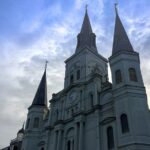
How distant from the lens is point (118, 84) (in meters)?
25.7

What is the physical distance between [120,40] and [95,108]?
9854 mm

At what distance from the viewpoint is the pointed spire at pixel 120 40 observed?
1142 inches

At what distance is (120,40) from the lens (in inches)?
1193

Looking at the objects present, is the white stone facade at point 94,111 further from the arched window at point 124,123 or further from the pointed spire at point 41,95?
the pointed spire at point 41,95

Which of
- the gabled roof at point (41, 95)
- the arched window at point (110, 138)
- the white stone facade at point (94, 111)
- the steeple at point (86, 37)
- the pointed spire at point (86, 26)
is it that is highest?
the pointed spire at point (86, 26)

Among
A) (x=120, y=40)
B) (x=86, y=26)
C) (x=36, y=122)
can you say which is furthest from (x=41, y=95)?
(x=120, y=40)

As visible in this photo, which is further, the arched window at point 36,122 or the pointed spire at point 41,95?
the pointed spire at point 41,95

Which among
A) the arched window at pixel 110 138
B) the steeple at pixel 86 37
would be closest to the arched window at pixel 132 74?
the arched window at pixel 110 138

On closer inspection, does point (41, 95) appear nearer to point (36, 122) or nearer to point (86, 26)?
point (36, 122)

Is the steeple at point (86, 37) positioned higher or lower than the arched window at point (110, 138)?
higher

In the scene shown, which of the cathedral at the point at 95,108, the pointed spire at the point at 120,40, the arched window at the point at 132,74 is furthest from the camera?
the pointed spire at the point at 120,40

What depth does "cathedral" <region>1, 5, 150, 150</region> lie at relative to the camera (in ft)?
74.2

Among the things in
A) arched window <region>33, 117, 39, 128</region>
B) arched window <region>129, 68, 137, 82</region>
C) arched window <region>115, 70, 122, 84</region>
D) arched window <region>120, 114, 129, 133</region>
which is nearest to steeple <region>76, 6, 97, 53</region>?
arched window <region>115, 70, 122, 84</region>

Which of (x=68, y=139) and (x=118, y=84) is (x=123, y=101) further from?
(x=68, y=139)
